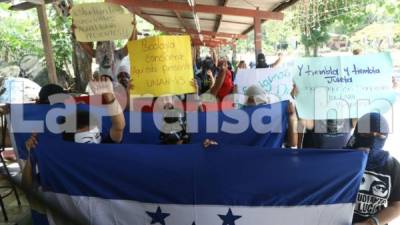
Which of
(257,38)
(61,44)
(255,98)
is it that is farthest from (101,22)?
(61,44)

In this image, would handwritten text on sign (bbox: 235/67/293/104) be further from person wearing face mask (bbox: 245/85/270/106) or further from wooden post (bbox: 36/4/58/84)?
wooden post (bbox: 36/4/58/84)

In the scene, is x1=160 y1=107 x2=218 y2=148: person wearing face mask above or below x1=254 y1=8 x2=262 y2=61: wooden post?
below

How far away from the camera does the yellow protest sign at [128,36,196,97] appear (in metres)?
3.86

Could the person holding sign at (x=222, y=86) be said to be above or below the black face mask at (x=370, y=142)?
above

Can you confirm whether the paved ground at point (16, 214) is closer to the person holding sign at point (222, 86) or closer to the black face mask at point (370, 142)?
the black face mask at point (370, 142)

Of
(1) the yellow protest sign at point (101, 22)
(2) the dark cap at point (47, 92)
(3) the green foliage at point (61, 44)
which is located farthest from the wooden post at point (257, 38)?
(2) the dark cap at point (47, 92)

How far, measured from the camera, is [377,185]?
8.67 feet

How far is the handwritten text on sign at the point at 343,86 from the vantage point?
365 centimetres

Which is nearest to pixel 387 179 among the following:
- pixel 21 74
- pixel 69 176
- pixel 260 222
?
pixel 260 222

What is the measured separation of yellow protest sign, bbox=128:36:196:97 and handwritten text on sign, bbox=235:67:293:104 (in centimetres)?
167

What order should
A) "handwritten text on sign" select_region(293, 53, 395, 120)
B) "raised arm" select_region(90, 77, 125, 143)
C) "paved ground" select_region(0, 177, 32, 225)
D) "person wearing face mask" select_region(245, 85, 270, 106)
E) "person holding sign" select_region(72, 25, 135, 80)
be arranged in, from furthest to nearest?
"person holding sign" select_region(72, 25, 135, 80) < "person wearing face mask" select_region(245, 85, 270, 106) < "paved ground" select_region(0, 177, 32, 225) < "handwritten text on sign" select_region(293, 53, 395, 120) < "raised arm" select_region(90, 77, 125, 143)

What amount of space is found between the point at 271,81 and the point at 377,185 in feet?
11.6

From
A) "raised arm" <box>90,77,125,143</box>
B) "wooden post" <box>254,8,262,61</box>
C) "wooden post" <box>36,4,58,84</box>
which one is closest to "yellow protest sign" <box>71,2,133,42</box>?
"wooden post" <box>36,4,58,84</box>

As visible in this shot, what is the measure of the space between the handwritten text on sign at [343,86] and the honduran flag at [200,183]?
1156 mm
